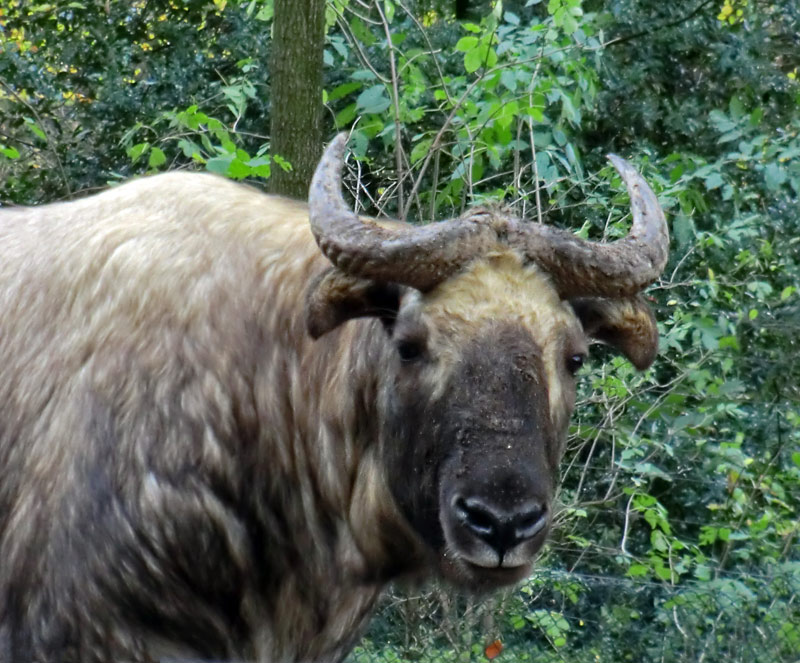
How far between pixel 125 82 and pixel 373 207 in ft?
10.3

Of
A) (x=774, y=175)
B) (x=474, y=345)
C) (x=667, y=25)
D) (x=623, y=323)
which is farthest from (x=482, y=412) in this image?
(x=667, y=25)

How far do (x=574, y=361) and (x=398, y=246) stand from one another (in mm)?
561

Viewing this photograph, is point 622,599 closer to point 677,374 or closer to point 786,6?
point 677,374

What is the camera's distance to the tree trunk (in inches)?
207

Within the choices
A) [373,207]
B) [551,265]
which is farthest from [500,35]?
[551,265]

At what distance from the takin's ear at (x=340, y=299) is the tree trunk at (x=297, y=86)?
6.47 feet

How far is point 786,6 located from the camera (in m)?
8.75

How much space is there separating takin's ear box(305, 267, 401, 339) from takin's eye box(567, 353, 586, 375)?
0.45 metres

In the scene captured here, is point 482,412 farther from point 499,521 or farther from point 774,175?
point 774,175

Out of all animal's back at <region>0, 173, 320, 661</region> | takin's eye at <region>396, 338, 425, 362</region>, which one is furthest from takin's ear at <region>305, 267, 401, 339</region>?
animal's back at <region>0, 173, 320, 661</region>

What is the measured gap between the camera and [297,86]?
5.31 meters

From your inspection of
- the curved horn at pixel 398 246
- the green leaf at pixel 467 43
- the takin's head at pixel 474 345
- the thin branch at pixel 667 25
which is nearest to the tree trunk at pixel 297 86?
the green leaf at pixel 467 43

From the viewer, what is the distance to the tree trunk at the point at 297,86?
525cm

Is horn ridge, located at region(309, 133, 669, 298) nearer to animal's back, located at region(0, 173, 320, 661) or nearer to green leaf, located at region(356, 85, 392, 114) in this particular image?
animal's back, located at region(0, 173, 320, 661)
